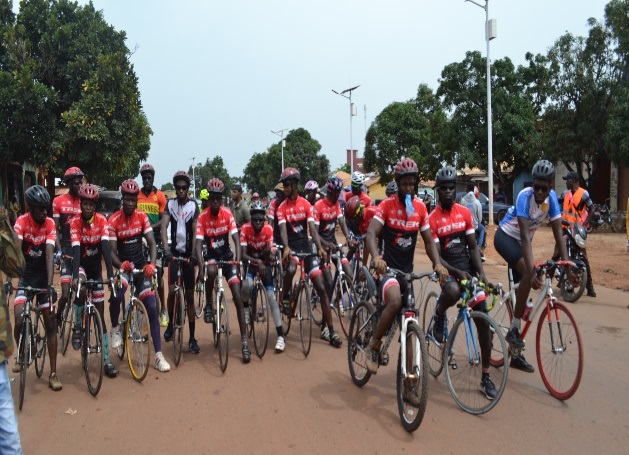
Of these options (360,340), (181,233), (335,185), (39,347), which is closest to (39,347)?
(39,347)

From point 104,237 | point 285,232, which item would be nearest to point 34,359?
point 104,237

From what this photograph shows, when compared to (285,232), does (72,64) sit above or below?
above

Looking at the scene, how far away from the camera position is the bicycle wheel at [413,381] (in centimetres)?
427

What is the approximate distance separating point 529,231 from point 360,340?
2054 millimetres

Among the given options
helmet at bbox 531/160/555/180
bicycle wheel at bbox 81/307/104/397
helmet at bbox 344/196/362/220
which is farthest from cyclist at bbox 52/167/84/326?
helmet at bbox 531/160/555/180

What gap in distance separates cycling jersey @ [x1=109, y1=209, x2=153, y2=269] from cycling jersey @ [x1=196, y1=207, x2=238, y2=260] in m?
0.70

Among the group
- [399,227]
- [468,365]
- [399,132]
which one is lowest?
[468,365]

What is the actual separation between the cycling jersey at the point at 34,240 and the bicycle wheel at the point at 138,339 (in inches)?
40.7

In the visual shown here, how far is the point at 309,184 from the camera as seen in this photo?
996 centimetres

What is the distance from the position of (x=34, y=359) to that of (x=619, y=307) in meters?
8.46

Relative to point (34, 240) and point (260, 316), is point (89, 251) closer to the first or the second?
point (34, 240)

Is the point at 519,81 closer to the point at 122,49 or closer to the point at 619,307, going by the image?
the point at 122,49

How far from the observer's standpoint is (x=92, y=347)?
5.84 metres

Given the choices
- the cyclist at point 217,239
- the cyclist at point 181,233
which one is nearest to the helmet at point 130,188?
the cyclist at point 181,233
